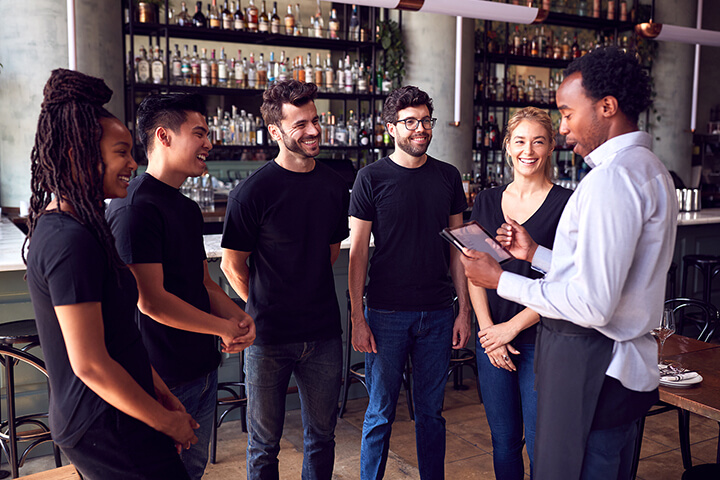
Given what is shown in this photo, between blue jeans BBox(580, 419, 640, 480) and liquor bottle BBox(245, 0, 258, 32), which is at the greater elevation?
liquor bottle BBox(245, 0, 258, 32)

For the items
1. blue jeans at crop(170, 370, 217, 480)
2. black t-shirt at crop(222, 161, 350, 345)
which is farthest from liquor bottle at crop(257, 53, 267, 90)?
blue jeans at crop(170, 370, 217, 480)

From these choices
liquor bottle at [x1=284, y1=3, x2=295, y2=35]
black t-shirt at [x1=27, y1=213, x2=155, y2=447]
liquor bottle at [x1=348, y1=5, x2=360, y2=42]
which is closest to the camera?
black t-shirt at [x1=27, y1=213, x2=155, y2=447]

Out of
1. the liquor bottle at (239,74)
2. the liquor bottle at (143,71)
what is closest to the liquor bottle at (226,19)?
the liquor bottle at (239,74)

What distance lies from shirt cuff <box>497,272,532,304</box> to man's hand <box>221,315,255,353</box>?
77 cm

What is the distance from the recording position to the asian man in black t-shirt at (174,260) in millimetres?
1651

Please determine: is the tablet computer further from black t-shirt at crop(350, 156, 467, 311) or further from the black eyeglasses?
the black eyeglasses

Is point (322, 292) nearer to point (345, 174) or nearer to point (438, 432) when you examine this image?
point (438, 432)

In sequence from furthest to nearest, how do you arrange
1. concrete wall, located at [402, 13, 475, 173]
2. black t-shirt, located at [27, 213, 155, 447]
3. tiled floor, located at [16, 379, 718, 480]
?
concrete wall, located at [402, 13, 475, 173] < tiled floor, located at [16, 379, 718, 480] < black t-shirt, located at [27, 213, 155, 447]

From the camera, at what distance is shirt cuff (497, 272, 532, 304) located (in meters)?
1.55

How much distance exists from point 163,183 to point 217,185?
488 centimetres

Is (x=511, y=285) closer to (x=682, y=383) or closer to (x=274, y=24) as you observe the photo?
(x=682, y=383)

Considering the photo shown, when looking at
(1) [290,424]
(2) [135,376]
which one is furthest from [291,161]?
(1) [290,424]

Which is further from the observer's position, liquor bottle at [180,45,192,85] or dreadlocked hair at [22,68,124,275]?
liquor bottle at [180,45,192,85]

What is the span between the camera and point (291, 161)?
222cm
